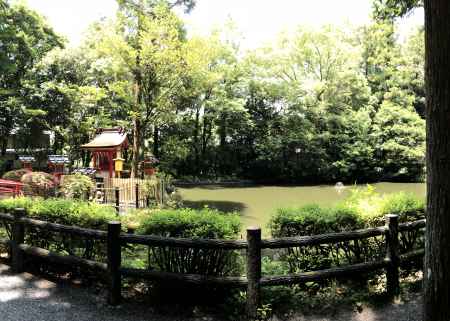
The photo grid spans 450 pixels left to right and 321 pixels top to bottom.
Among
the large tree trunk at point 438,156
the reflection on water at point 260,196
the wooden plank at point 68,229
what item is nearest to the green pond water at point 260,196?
the reflection on water at point 260,196

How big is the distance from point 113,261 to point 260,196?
1896 centimetres

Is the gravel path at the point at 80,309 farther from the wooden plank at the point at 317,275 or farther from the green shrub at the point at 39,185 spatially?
the green shrub at the point at 39,185

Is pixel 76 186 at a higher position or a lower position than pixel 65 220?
Result: higher

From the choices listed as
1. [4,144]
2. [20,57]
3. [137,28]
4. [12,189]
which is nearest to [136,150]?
[137,28]

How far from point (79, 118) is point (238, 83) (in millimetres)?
11533

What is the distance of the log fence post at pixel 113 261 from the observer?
14.0ft

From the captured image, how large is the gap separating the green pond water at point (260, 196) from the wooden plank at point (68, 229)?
958 centimetres

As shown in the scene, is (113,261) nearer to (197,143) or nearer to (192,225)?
(192,225)

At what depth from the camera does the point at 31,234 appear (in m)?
5.58

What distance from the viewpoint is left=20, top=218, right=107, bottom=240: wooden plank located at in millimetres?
4464

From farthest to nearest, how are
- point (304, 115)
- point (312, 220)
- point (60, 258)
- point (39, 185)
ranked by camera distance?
point (304, 115), point (39, 185), point (312, 220), point (60, 258)

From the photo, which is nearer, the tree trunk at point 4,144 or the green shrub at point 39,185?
the green shrub at point 39,185

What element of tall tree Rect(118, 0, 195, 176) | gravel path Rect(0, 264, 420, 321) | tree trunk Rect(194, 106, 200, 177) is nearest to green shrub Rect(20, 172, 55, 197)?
tall tree Rect(118, 0, 195, 176)

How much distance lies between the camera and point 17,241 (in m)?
5.36
